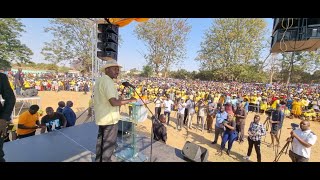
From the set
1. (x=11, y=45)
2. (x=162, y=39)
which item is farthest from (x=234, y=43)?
(x=11, y=45)

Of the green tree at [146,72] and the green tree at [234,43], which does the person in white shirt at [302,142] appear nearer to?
the green tree at [234,43]

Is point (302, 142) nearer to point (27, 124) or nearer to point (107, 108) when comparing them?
point (107, 108)

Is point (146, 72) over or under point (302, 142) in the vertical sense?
over

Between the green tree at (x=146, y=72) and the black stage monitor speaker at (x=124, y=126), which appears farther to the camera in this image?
the green tree at (x=146, y=72)

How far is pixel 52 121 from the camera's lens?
17.3 feet

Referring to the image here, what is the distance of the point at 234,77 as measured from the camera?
99.9ft

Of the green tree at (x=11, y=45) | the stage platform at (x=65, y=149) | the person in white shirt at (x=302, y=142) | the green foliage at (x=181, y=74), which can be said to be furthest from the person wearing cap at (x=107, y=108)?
the green foliage at (x=181, y=74)

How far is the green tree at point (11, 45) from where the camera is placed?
15.6m

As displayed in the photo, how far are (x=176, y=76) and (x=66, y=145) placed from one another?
48.3 metres

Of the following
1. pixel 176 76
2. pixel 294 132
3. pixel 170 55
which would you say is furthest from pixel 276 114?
pixel 176 76

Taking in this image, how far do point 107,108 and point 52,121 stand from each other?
3625 mm

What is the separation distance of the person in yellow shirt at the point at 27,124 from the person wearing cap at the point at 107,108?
3307 mm

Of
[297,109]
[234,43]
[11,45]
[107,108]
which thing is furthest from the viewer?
[234,43]

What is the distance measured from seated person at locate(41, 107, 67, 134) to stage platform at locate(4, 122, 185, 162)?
0.67 metres
